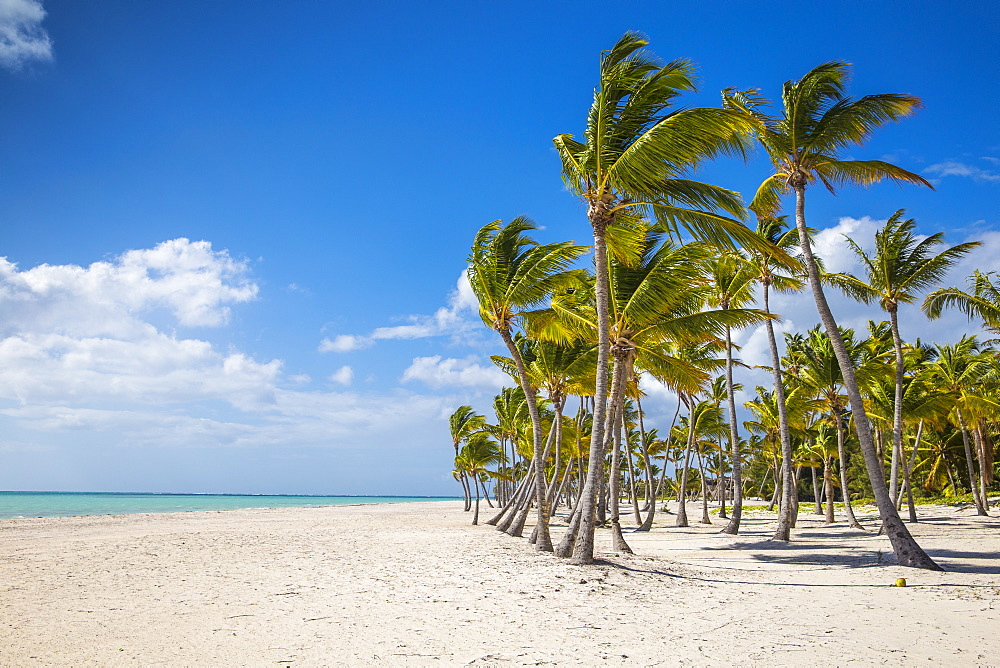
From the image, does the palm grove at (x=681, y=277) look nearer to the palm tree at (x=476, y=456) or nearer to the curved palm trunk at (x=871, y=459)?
the curved palm trunk at (x=871, y=459)

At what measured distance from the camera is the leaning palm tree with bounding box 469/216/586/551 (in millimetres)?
13789

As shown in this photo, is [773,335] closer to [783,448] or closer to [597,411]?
[783,448]

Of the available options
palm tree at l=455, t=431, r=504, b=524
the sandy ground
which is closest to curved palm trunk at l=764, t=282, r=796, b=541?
the sandy ground

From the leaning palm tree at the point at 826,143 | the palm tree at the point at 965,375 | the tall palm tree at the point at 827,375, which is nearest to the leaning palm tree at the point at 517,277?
the leaning palm tree at the point at 826,143

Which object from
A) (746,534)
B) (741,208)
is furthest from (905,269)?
(746,534)

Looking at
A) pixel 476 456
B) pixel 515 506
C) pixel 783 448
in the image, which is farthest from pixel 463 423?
pixel 783 448

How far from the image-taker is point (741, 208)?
10.2 m

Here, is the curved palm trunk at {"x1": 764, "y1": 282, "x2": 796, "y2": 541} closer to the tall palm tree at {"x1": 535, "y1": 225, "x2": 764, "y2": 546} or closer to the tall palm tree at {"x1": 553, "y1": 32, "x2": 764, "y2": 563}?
the tall palm tree at {"x1": 535, "y1": 225, "x2": 764, "y2": 546}

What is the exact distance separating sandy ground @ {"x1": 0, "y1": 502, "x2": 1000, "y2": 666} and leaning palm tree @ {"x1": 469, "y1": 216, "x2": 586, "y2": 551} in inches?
127

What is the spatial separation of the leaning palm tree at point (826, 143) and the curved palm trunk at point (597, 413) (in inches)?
171

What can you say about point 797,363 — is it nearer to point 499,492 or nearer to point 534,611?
point 534,611

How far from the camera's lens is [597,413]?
10.3m

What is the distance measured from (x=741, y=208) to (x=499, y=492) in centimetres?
4637

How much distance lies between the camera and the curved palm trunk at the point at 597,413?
10031mm
